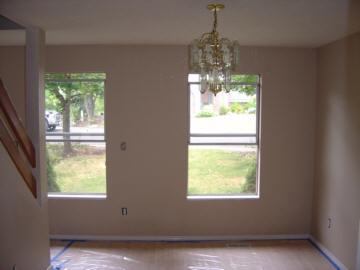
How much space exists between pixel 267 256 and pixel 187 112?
2.02 m

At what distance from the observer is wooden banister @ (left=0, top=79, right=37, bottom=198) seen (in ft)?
9.31

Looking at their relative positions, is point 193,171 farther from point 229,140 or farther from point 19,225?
point 19,225

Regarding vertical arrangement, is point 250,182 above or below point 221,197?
above

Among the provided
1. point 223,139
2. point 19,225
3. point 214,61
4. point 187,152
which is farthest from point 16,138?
point 223,139

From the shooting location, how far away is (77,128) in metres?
4.68

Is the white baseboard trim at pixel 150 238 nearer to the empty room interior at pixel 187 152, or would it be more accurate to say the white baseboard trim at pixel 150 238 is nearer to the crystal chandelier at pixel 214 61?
the empty room interior at pixel 187 152

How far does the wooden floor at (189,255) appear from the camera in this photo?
13.0 ft

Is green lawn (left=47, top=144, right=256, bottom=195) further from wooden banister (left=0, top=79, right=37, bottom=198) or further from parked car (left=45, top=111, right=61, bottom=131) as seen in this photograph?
wooden banister (left=0, top=79, right=37, bottom=198)

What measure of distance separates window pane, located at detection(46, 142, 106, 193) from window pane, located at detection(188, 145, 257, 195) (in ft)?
3.96

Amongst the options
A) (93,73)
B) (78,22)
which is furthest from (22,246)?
(93,73)

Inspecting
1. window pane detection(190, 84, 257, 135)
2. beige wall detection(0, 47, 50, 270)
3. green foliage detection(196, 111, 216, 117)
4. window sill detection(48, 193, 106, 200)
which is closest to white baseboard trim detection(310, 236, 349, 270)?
window pane detection(190, 84, 257, 135)

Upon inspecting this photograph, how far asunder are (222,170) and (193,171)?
15.9 inches

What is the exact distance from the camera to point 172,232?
15.4 ft

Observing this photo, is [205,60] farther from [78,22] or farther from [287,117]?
[287,117]
